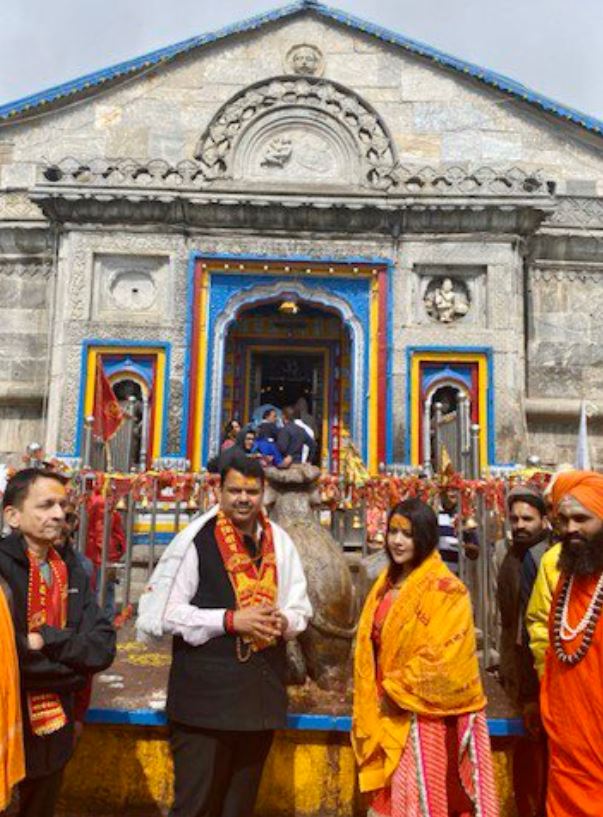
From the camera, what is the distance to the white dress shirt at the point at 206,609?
10.7ft

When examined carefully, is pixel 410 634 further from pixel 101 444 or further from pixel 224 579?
pixel 101 444

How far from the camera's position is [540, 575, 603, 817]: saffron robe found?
290 cm

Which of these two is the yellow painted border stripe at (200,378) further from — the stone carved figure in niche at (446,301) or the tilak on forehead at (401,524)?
the tilak on forehead at (401,524)

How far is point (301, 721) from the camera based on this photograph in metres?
4.11

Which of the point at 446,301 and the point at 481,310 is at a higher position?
the point at 446,301

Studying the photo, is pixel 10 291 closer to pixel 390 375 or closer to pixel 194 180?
pixel 194 180

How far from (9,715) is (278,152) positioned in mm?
12903

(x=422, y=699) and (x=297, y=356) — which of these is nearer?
(x=422, y=699)

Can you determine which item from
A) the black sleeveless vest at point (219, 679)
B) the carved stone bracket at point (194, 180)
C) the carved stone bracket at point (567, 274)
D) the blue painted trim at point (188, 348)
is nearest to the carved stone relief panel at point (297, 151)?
the carved stone bracket at point (194, 180)

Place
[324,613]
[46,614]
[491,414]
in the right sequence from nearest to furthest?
1. [46,614]
2. [324,613]
3. [491,414]

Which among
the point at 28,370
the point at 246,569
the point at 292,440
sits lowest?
the point at 246,569

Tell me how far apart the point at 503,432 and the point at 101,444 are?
7.28 meters

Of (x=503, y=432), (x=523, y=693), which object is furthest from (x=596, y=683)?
(x=503, y=432)

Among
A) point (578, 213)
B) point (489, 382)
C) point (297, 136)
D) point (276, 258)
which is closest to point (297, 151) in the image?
point (297, 136)
